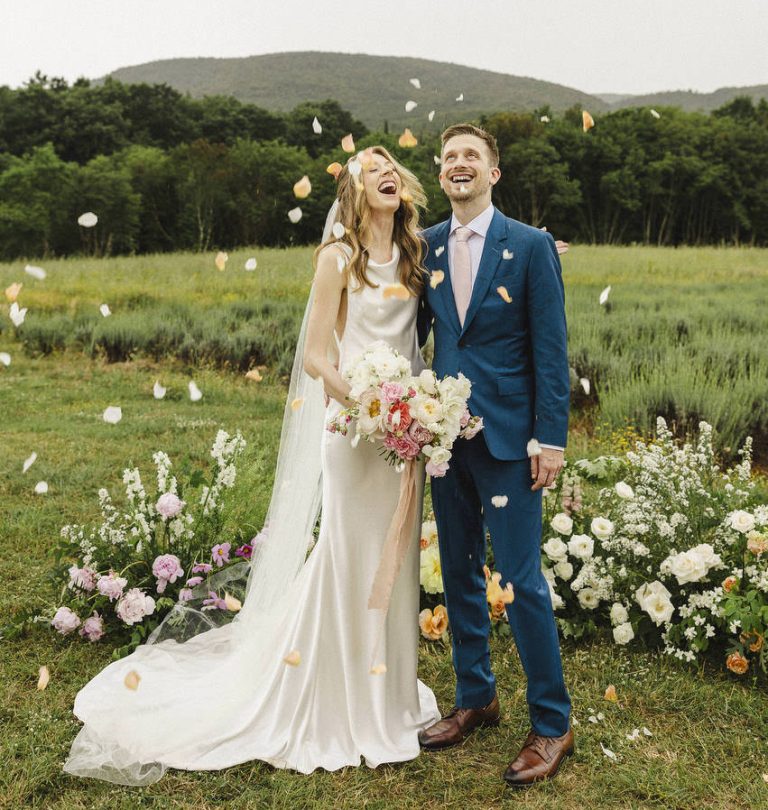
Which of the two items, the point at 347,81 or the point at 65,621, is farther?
the point at 347,81

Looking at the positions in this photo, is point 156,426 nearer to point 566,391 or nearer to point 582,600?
point 582,600

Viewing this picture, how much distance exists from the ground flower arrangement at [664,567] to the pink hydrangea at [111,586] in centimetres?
166

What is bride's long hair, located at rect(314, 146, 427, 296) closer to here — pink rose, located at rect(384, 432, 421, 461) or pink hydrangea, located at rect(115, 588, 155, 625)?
pink rose, located at rect(384, 432, 421, 461)

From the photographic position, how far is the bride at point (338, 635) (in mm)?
3482

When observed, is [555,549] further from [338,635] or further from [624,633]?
[338,635]

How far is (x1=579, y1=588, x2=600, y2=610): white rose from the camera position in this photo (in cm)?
452

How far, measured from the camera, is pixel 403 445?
3137mm

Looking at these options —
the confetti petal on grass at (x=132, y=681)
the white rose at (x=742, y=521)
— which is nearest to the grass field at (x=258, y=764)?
the confetti petal on grass at (x=132, y=681)

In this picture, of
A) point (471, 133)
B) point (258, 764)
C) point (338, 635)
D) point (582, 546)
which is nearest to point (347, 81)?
point (582, 546)

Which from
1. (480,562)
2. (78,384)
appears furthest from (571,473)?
(78,384)

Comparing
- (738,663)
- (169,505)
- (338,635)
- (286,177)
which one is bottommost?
(738,663)

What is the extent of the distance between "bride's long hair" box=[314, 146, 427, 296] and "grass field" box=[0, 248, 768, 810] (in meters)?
1.97

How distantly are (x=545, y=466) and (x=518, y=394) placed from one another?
31 cm

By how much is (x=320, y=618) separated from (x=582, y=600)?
1647mm
